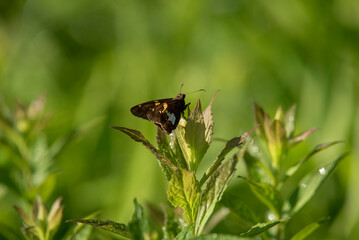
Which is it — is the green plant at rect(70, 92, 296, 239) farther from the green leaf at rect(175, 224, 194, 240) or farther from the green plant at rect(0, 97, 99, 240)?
the green plant at rect(0, 97, 99, 240)

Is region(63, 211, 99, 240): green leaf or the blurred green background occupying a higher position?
the blurred green background

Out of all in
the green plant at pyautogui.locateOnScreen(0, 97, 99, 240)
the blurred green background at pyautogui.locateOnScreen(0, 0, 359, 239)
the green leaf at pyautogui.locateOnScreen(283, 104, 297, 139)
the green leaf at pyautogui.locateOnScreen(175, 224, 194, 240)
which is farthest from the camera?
the blurred green background at pyautogui.locateOnScreen(0, 0, 359, 239)

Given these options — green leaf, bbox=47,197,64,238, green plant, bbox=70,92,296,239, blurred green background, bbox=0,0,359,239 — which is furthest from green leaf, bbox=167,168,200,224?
blurred green background, bbox=0,0,359,239

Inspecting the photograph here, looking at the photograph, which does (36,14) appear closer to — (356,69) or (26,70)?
(26,70)

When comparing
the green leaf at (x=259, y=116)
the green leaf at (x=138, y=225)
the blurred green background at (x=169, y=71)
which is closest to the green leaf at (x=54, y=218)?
the green leaf at (x=138, y=225)

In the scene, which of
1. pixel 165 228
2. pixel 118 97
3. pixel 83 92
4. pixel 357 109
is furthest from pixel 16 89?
pixel 165 228

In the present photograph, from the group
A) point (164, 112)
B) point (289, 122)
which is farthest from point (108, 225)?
point (289, 122)
